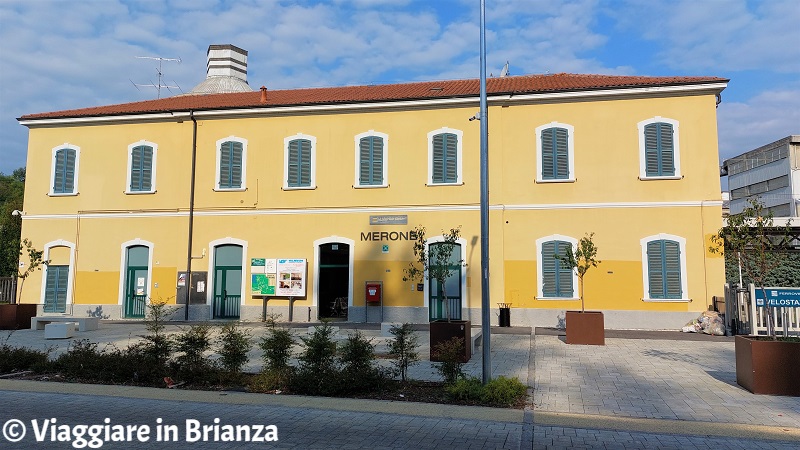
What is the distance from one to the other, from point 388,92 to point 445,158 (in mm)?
4277

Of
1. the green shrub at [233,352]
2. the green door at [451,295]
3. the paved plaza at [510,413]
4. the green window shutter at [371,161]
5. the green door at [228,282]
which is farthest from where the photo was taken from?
the green door at [228,282]

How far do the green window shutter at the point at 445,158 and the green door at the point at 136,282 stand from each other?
11.5 metres

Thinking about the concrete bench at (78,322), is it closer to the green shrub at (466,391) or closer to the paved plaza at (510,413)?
the paved plaza at (510,413)

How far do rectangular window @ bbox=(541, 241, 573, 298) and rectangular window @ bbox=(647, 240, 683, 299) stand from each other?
2489 millimetres

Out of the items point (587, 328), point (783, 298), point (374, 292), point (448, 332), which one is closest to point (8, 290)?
point (374, 292)

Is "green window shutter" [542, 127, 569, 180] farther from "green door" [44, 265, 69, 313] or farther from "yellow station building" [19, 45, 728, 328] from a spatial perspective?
"green door" [44, 265, 69, 313]

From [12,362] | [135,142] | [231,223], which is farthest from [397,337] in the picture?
[135,142]

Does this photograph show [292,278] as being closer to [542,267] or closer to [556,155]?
[542,267]

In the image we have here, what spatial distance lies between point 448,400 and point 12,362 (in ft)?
26.7

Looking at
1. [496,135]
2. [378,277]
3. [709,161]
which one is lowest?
[378,277]

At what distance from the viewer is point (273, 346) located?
356 inches

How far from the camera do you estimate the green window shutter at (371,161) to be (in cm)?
1961

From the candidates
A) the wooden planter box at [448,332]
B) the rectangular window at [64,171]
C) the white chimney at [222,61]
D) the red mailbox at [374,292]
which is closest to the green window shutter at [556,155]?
the red mailbox at [374,292]

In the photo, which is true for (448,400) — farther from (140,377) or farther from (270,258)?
(270,258)
